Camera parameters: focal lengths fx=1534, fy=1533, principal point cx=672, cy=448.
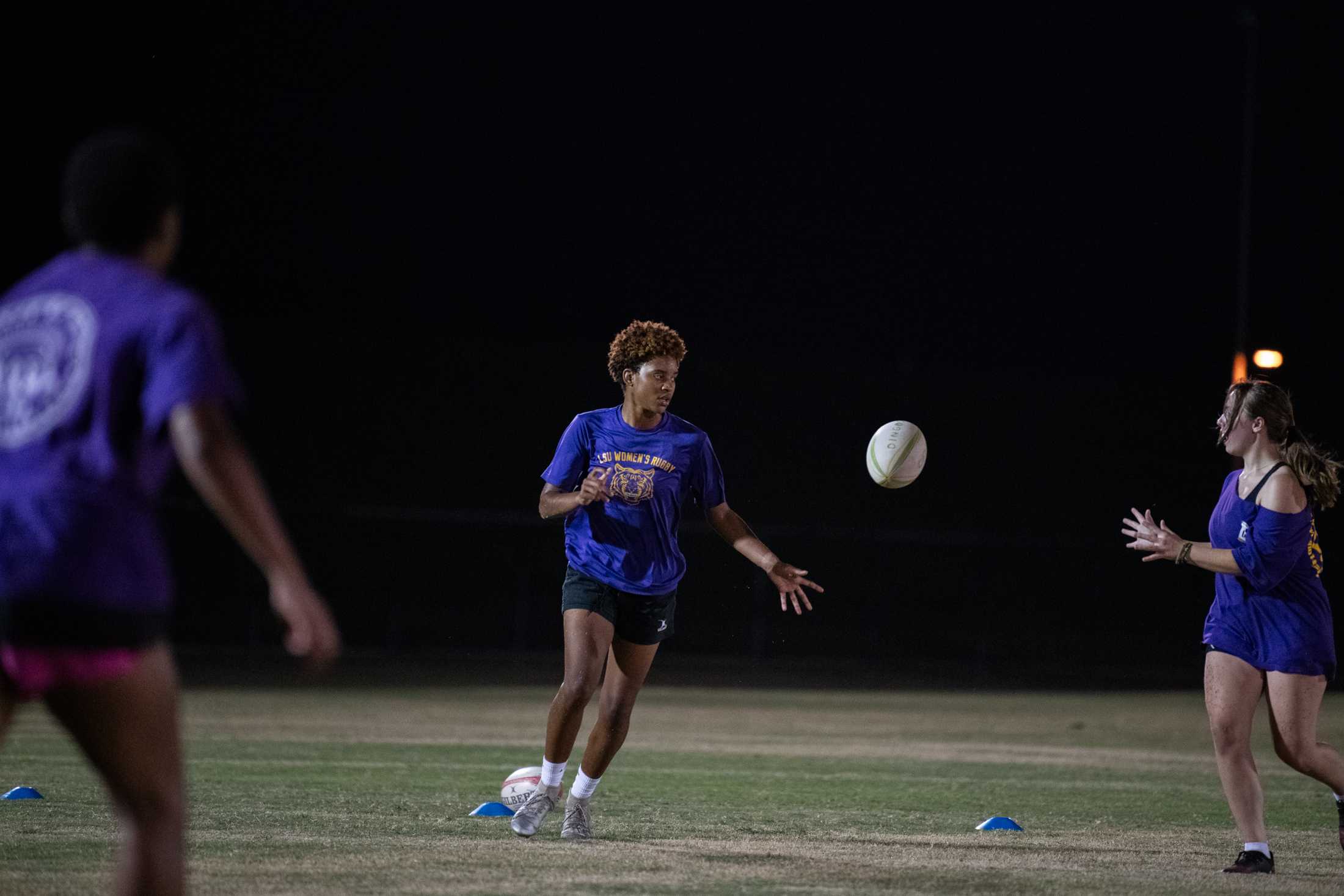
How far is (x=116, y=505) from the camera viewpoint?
3408mm

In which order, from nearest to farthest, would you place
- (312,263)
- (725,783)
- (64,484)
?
(64,484) < (725,783) < (312,263)

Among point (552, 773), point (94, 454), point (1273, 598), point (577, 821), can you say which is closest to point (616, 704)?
point (552, 773)

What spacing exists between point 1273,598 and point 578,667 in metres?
3.46

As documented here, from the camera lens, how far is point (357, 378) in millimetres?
35688

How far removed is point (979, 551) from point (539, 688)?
1238cm

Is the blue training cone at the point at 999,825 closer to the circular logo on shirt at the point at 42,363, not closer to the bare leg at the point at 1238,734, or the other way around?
the bare leg at the point at 1238,734

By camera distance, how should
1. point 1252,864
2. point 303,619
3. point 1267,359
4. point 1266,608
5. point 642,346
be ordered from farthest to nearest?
point 1267,359 < point 642,346 < point 1266,608 < point 1252,864 < point 303,619

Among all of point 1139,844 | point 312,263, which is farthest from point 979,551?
point 1139,844

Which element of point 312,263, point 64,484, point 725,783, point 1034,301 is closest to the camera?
point 64,484

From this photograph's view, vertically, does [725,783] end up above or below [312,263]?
below

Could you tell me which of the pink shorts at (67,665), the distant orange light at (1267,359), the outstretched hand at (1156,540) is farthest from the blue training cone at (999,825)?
the distant orange light at (1267,359)

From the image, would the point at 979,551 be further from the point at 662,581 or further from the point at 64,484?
the point at 64,484

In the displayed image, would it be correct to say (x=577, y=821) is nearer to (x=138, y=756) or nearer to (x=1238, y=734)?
(x=1238, y=734)

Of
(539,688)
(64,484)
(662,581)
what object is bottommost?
(539,688)
